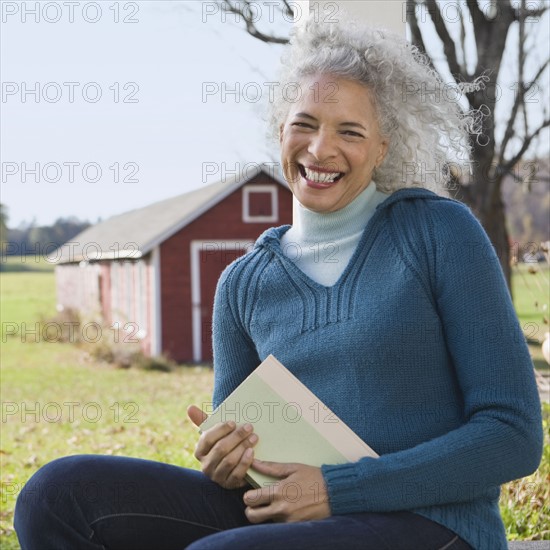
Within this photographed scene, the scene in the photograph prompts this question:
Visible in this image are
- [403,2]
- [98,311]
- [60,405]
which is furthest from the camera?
[98,311]

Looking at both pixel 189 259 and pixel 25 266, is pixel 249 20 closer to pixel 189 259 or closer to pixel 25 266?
pixel 189 259

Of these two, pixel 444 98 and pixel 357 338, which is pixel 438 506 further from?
pixel 444 98

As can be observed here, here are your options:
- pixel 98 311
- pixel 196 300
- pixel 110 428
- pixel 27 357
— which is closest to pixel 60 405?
pixel 110 428

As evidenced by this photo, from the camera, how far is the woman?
60.3 inches

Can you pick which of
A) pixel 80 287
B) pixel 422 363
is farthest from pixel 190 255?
pixel 422 363

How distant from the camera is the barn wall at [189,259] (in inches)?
627

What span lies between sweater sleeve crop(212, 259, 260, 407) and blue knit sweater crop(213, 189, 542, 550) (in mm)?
107

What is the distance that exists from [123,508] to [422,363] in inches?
26.1

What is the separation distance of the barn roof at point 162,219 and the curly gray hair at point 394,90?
11261mm

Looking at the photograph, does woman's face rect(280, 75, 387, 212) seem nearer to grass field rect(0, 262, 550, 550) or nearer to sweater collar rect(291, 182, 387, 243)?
sweater collar rect(291, 182, 387, 243)

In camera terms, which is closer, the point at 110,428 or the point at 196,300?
the point at 110,428

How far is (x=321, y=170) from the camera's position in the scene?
1885mm

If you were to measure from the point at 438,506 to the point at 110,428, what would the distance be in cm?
707

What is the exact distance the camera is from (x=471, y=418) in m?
1.58
